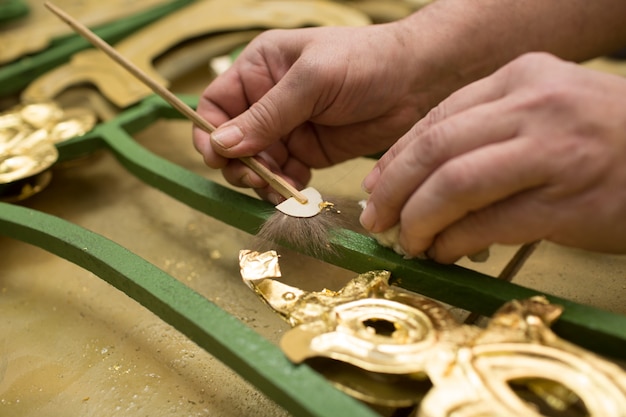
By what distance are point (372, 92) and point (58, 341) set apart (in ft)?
2.33

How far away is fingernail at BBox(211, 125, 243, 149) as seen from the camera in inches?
37.6

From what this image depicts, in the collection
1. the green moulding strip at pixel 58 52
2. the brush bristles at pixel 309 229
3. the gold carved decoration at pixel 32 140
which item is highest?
the brush bristles at pixel 309 229

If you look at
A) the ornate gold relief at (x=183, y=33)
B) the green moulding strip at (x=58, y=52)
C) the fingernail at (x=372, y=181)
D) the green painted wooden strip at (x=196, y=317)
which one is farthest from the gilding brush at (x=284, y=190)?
the green moulding strip at (x=58, y=52)

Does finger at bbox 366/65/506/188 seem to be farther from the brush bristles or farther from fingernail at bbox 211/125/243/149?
fingernail at bbox 211/125/243/149

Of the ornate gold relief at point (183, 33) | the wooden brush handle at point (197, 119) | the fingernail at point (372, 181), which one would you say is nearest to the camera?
the fingernail at point (372, 181)

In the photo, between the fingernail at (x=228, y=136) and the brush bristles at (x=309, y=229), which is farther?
the fingernail at (x=228, y=136)

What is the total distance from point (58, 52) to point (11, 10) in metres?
0.34

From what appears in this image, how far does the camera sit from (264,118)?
965 mm

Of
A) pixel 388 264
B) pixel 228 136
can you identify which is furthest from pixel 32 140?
pixel 388 264

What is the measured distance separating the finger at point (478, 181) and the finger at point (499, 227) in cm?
1

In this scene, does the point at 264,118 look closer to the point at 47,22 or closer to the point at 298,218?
the point at 298,218

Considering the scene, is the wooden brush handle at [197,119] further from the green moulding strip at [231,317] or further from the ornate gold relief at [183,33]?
the ornate gold relief at [183,33]

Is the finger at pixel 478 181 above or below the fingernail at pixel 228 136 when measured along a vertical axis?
above

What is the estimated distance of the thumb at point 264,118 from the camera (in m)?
0.96
